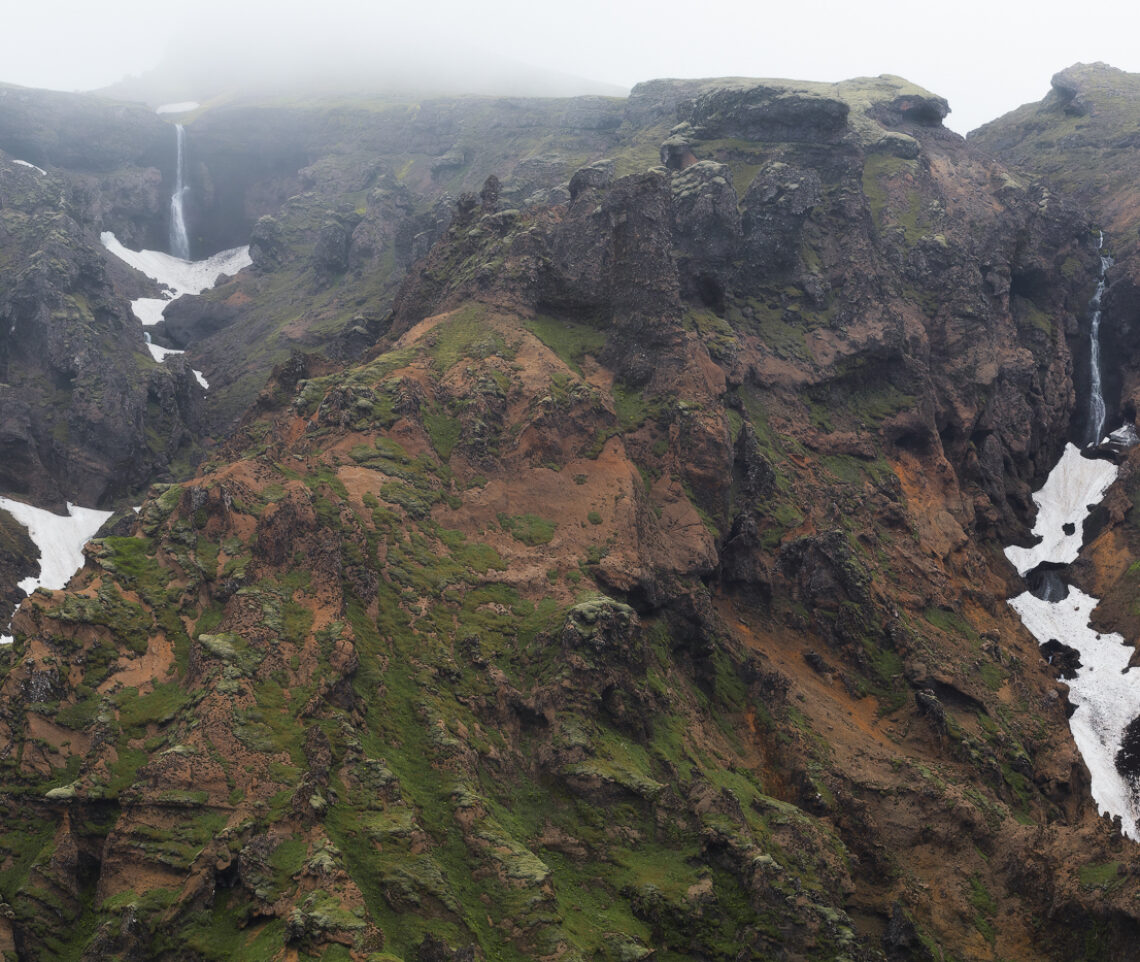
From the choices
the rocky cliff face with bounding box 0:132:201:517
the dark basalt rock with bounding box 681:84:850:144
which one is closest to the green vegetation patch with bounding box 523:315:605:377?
the dark basalt rock with bounding box 681:84:850:144

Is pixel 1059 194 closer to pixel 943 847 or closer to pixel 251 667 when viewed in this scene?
pixel 943 847

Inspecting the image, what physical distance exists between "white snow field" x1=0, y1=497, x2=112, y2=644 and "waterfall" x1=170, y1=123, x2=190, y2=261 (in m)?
83.1

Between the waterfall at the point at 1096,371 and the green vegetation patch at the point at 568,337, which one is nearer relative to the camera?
the green vegetation patch at the point at 568,337

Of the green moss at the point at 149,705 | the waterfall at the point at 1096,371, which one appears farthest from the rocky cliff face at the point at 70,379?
the waterfall at the point at 1096,371

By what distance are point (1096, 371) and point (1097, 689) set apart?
48624mm

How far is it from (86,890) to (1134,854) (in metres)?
42.4

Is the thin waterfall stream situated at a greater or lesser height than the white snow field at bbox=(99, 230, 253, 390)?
lesser

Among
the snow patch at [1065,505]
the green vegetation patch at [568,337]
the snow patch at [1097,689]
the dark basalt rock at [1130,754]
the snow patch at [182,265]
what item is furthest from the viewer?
the snow patch at [182,265]

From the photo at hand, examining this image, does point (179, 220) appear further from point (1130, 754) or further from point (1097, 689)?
point (1130, 754)

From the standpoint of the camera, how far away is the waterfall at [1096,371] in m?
102

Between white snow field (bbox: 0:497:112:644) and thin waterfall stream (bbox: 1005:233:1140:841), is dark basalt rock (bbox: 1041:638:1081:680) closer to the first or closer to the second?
thin waterfall stream (bbox: 1005:233:1140:841)

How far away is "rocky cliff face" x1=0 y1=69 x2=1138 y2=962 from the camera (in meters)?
29.6

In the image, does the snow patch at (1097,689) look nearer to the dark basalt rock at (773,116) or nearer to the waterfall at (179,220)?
the dark basalt rock at (773,116)

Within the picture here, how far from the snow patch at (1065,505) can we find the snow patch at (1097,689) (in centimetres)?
606
